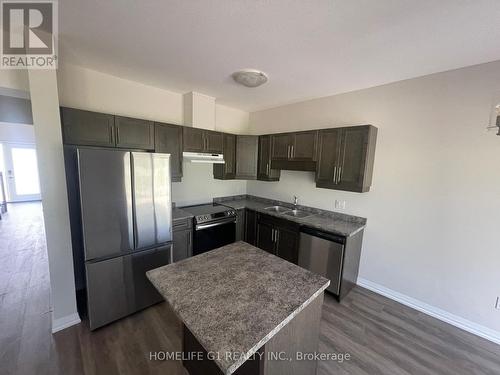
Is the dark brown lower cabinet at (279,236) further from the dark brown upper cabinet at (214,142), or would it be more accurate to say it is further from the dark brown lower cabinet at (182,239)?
the dark brown upper cabinet at (214,142)

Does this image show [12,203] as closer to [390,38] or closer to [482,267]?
[390,38]

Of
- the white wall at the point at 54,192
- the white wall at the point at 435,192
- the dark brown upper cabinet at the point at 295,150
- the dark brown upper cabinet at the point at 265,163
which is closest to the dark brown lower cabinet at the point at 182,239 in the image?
the white wall at the point at 54,192

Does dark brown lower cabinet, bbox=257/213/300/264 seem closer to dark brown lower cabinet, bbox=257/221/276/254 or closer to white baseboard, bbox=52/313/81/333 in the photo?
dark brown lower cabinet, bbox=257/221/276/254

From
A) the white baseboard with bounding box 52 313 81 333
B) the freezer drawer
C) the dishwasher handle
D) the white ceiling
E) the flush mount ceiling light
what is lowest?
the white baseboard with bounding box 52 313 81 333

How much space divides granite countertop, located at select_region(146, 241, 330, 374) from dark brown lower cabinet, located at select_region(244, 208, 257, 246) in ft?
5.78

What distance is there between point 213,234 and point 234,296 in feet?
6.43

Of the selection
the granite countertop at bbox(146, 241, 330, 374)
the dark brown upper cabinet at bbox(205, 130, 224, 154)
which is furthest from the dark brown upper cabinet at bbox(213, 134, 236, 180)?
the granite countertop at bbox(146, 241, 330, 374)

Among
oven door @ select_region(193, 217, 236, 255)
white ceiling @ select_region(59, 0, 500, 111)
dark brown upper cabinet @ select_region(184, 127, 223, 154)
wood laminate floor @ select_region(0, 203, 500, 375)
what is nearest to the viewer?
white ceiling @ select_region(59, 0, 500, 111)

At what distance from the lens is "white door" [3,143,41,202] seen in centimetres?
715

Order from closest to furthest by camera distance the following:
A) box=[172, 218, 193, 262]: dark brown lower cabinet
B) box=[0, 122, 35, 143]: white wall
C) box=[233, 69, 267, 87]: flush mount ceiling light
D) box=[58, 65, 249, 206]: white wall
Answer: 1. box=[233, 69, 267, 87]: flush mount ceiling light
2. box=[58, 65, 249, 206]: white wall
3. box=[172, 218, 193, 262]: dark brown lower cabinet
4. box=[0, 122, 35, 143]: white wall

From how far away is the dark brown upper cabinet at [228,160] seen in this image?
11.6ft

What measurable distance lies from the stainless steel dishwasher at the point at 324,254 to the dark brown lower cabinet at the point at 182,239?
161cm

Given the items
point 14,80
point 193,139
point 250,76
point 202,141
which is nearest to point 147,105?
point 193,139

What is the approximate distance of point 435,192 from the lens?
2289mm
